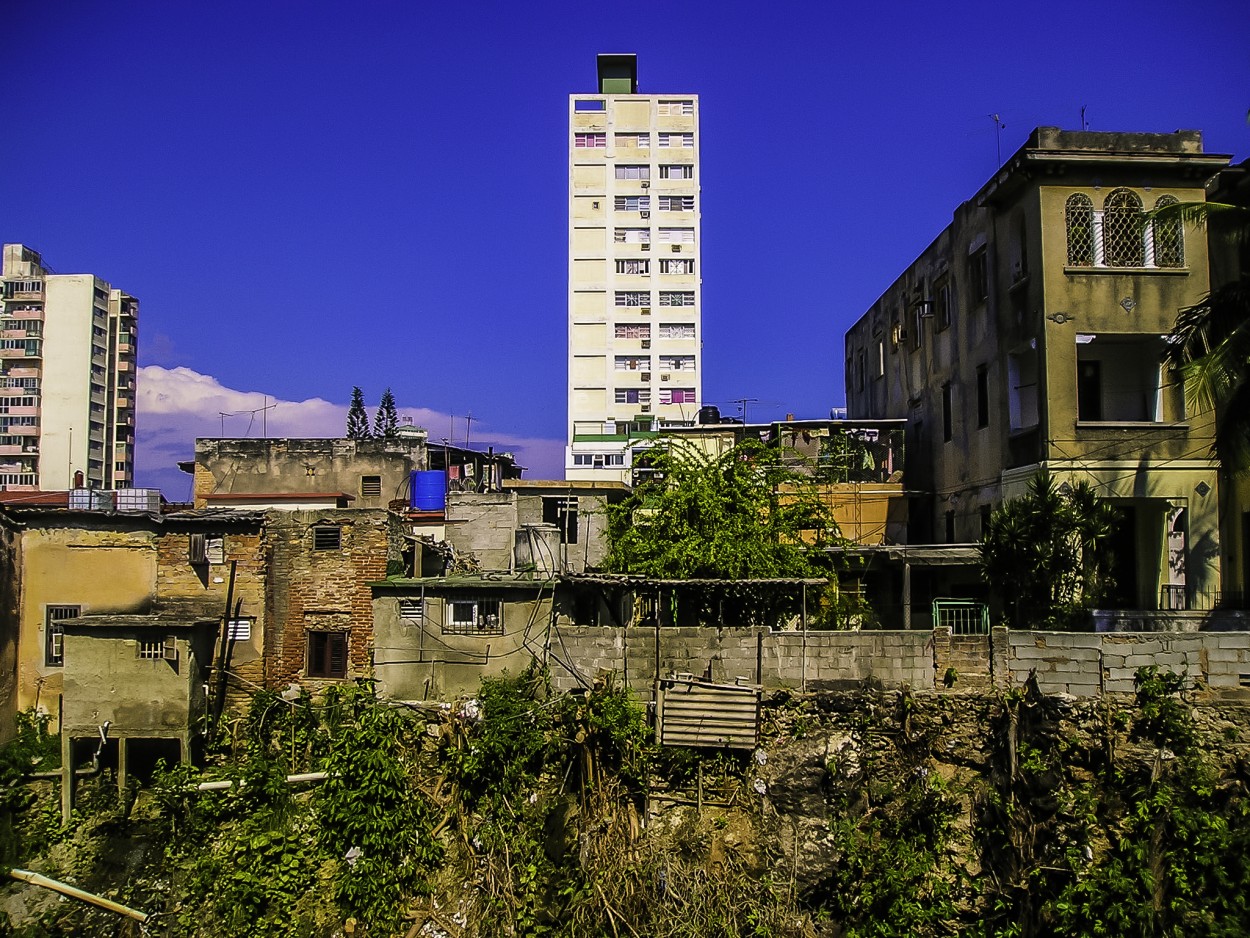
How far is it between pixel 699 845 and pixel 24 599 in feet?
54.8

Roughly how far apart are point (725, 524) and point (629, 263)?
111ft

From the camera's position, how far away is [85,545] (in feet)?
73.9

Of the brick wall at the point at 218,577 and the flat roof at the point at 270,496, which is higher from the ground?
the flat roof at the point at 270,496

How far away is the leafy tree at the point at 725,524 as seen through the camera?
21516 mm

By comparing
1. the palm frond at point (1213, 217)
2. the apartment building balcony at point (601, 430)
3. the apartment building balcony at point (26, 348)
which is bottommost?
the apartment building balcony at point (601, 430)

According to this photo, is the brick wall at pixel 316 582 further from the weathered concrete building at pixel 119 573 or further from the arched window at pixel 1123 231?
the arched window at pixel 1123 231

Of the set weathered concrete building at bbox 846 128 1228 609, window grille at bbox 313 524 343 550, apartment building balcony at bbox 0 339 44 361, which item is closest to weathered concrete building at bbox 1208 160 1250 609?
weathered concrete building at bbox 846 128 1228 609

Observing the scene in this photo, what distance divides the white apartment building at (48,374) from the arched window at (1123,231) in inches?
2855

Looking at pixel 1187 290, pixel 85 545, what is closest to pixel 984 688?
pixel 1187 290

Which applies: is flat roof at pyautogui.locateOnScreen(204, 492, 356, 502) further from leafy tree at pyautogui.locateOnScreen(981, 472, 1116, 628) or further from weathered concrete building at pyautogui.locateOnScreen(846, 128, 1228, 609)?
weathered concrete building at pyautogui.locateOnScreen(846, 128, 1228, 609)

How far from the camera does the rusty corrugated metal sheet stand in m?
17.8

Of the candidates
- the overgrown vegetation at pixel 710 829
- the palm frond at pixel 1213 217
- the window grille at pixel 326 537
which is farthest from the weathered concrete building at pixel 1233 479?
the window grille at pixel 326 537

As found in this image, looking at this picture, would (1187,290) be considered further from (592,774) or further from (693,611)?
(592,774)

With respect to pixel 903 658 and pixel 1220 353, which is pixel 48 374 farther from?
pixel 1220 353
